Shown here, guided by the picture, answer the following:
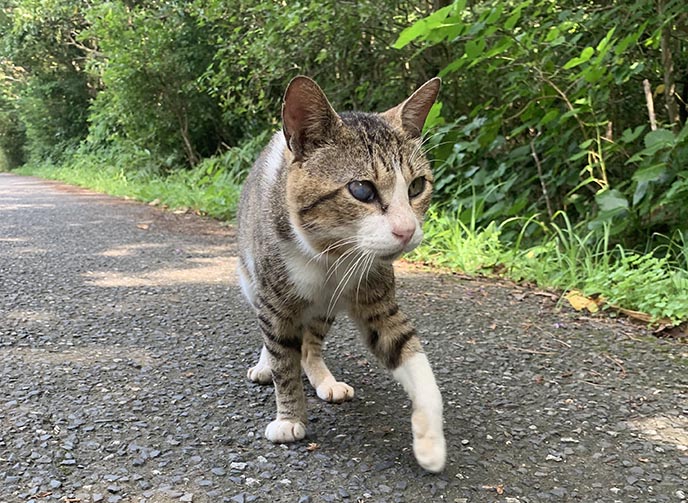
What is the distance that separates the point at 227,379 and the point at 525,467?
1222 millimetres

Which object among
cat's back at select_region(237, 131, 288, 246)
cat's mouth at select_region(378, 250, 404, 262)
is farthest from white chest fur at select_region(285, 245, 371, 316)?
cat's back at select_region(237, 131, 288, 246)

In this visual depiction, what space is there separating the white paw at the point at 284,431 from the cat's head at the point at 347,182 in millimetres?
584

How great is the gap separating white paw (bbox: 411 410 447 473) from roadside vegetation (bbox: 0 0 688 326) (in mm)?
1836

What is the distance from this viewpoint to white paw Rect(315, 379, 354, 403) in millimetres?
2207

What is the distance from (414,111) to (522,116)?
2.63 m

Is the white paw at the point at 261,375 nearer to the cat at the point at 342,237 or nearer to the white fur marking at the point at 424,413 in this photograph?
the cat at the point at 342,237

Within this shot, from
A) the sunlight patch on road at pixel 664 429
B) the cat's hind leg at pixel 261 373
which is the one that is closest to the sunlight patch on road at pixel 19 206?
the cat's hind leg at pixel 261 373

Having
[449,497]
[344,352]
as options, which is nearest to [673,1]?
[344,352]

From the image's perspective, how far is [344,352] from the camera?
2736 millimetres

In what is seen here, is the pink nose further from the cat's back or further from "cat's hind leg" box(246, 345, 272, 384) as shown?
"cat's hind leg" box(246, 345, 272, 384)

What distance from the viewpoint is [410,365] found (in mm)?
1901

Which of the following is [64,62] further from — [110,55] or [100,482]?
[100,482]

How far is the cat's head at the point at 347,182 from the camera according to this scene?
1.77 meters

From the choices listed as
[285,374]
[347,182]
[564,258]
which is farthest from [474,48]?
[285,374]
